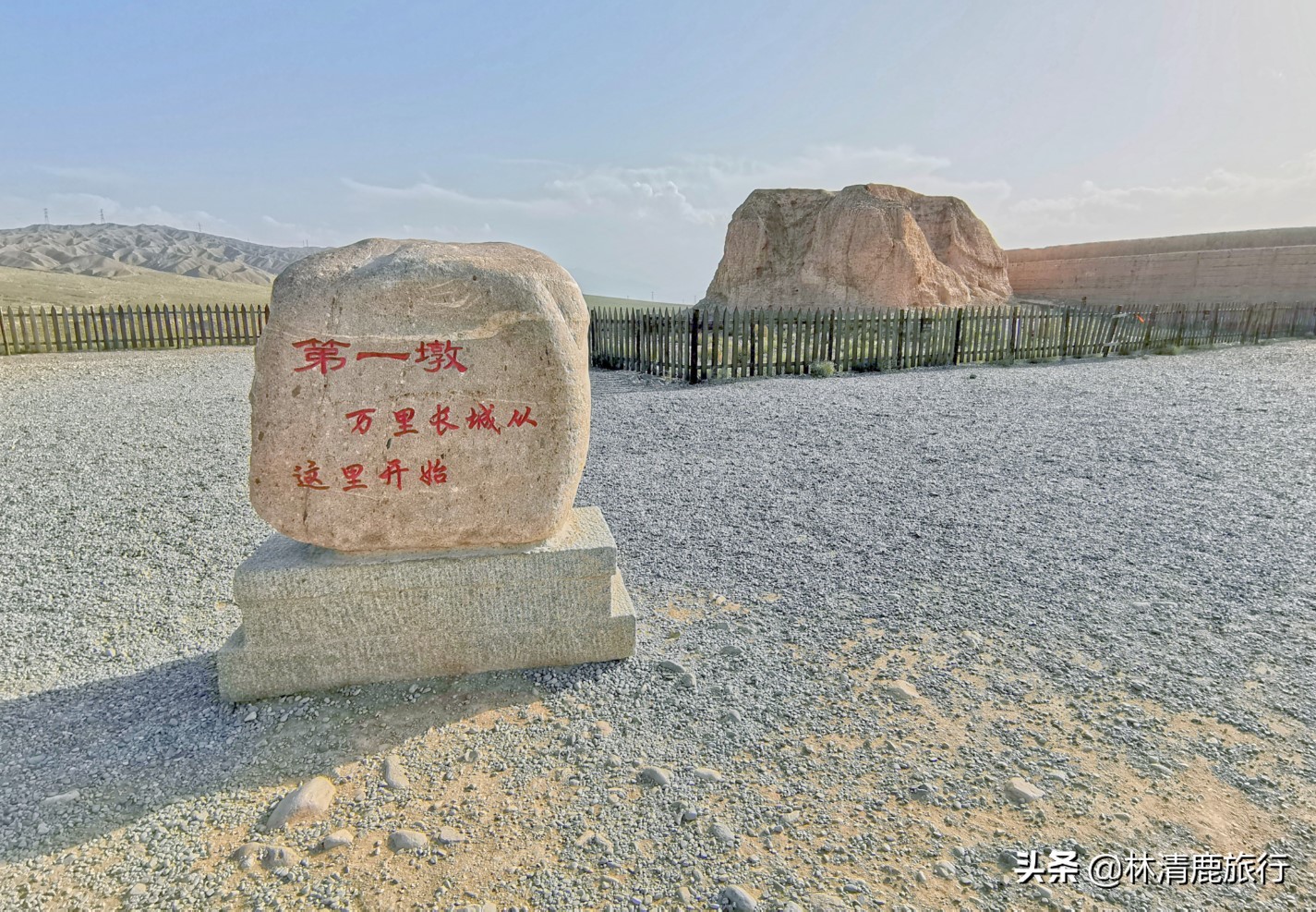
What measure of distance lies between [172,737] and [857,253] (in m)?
25.8

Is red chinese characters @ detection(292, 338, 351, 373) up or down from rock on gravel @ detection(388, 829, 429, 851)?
up

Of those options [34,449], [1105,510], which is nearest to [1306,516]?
[1105,510]

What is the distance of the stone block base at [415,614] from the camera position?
2.69m

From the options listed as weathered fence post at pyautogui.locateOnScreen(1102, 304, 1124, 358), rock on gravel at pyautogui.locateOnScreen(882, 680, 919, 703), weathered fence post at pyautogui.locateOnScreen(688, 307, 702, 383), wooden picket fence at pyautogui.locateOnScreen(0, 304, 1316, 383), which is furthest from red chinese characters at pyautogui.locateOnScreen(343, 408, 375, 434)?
weathered fence post at pyautogui.locateOnScreen(1102, 304, 1124, 358)

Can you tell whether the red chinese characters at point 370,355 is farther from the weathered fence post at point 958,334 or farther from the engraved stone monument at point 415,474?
the weathered fence post at point 958,334

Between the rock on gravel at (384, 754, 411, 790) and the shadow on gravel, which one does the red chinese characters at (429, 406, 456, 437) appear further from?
the rock on gravel at (384, 754, 411, 790)

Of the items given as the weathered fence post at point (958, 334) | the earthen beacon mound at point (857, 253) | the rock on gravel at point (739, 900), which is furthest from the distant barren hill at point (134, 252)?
the rock on gravel at point (739, 900)

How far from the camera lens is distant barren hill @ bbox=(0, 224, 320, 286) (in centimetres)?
6850

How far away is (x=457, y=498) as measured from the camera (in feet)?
9.09

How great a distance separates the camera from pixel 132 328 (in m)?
14.9

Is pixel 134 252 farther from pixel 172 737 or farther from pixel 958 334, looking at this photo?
pixel 172 737

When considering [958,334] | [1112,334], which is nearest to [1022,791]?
[958,334]

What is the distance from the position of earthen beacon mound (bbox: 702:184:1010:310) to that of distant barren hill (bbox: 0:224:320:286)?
56.1m

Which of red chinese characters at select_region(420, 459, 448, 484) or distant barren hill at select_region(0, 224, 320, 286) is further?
distant barren hill at select_region(0, 224, 320, 286)
